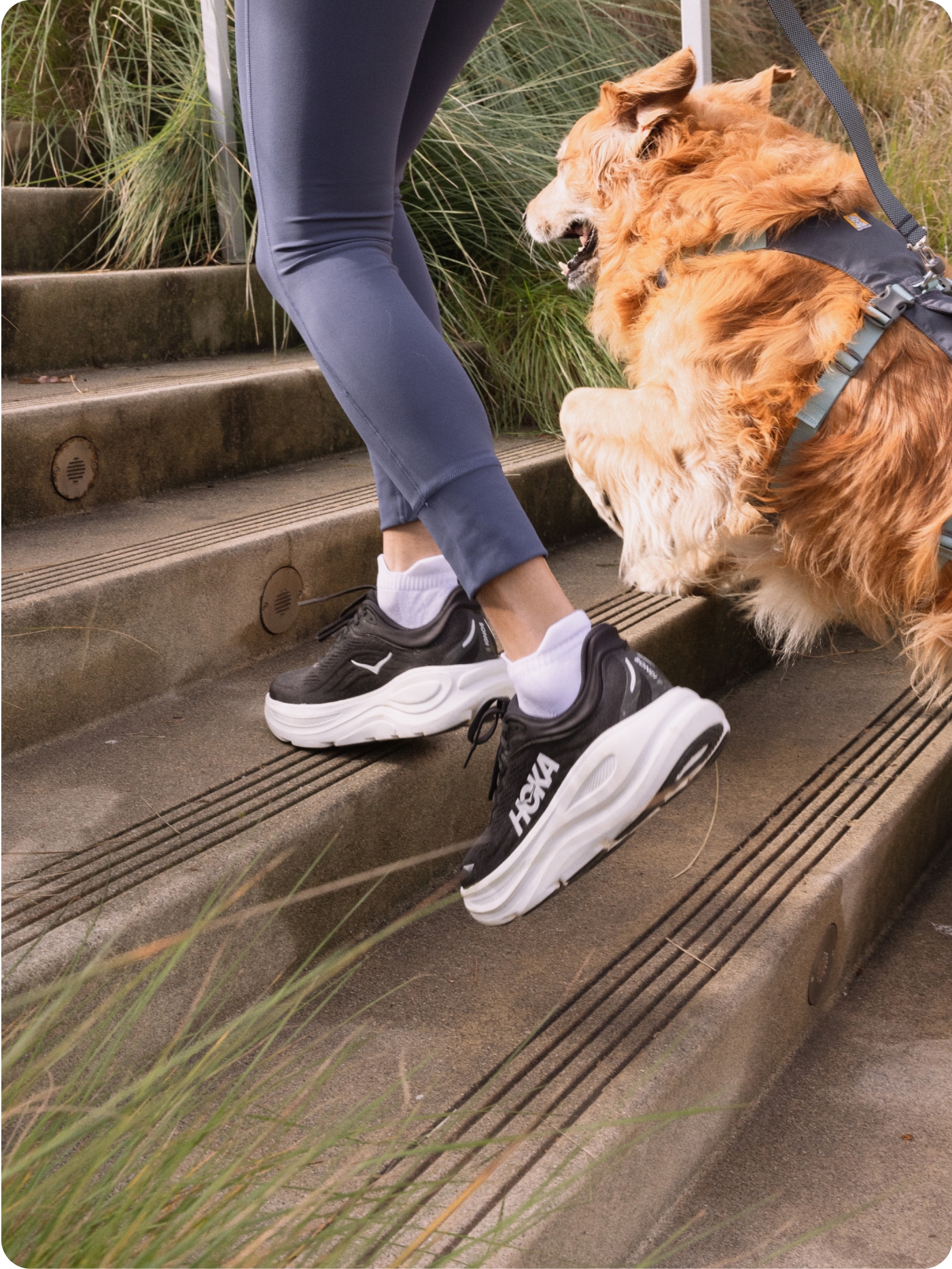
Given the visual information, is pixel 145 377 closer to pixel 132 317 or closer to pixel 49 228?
pixel 132 317

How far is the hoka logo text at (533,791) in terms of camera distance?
1.33 meters

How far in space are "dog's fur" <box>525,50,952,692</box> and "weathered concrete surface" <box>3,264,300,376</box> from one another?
1351mm

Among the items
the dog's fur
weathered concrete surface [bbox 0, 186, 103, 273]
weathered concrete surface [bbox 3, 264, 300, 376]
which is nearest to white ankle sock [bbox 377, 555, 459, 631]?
the dog's fur

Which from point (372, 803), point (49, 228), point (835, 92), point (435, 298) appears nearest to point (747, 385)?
point (835, 92)

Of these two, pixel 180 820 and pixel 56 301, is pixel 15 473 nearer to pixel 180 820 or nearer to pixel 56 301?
pixel 56 301

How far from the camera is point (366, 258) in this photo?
1.31 metres

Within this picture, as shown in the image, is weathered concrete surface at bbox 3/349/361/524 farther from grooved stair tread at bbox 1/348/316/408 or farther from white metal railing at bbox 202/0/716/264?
white metal railing at bbox 202/0/716/264

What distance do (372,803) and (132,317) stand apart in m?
1.81

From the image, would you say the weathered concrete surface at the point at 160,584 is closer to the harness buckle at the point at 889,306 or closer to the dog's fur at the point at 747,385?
the dog's fur at the point at 747,385

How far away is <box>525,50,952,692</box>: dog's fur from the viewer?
5.12 ft

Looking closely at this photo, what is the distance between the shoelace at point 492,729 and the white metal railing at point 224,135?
6.82 ft

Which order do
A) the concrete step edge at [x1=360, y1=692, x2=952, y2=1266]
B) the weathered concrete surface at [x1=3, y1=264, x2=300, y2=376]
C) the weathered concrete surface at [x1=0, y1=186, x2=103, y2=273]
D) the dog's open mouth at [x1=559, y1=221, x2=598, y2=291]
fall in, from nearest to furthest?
1. the concrete step edge at [x1=360, y1=692, x2=952, y2=1266]
2. the dog's open mouth at [x1=559, y1=221, x2=598, y2=291]
3. the weathered concrete surface at [x1=3, y1=264, x2=300, y2=376]
4. the weathered concrete surface at [x1=0, y1=186, x2=103, y2=273]

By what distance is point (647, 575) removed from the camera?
223cm

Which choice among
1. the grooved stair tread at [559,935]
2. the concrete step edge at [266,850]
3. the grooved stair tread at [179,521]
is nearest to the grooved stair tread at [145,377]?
the grooved stair tread at [179,521]
